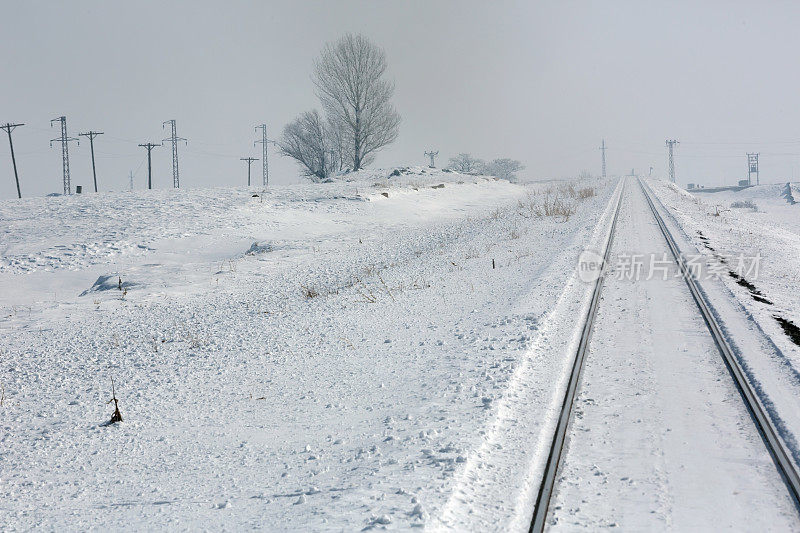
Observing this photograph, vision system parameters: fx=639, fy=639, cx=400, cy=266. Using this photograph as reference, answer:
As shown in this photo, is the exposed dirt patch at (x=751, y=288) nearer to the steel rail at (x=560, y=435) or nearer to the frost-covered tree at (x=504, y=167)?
the steel rail at (x=560, y=435)

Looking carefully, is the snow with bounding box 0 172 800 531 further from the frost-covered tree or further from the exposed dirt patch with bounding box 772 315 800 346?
the frost-covered tree

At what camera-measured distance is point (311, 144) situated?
73.2 meters

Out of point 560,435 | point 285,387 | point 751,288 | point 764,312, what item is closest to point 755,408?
point 560,435

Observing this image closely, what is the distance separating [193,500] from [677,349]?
5172mm

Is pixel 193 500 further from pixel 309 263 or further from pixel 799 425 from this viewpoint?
pixel 309 263

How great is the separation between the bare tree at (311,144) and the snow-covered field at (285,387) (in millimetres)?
56646

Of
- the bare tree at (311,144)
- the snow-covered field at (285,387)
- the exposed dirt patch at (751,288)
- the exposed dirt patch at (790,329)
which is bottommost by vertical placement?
the snow-covered field at (285,387)

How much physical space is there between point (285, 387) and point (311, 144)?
68.8 metres

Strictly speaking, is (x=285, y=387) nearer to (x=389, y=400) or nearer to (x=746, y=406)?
(x=389, y=400)

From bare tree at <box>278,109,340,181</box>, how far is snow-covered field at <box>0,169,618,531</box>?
186 feet

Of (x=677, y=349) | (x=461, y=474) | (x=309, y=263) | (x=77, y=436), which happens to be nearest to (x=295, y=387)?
(x=77, y=436)

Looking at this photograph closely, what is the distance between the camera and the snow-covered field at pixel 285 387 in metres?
4.19

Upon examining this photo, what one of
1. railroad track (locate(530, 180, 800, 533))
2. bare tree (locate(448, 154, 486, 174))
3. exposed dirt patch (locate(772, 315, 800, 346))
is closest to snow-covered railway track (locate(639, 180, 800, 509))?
railroad track (locate(530, 180, 800, 533))

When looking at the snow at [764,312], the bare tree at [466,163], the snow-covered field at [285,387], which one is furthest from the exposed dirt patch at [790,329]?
the bare tree at [466,163]
